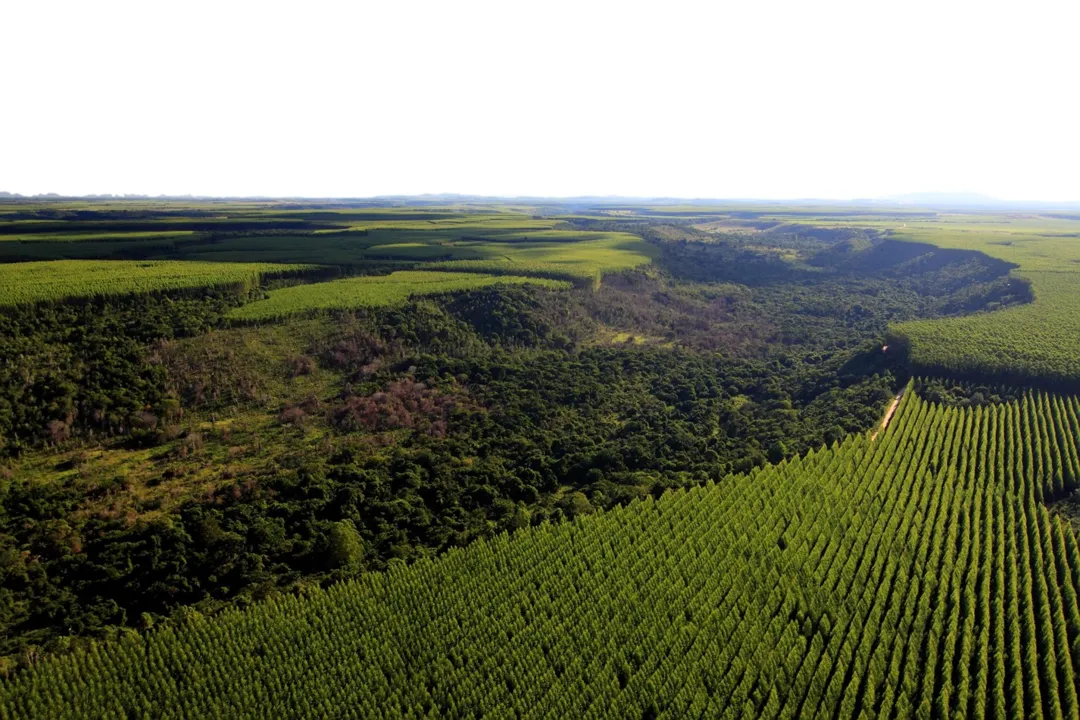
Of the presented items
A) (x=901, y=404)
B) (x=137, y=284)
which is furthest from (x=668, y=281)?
(x=137, y=284)

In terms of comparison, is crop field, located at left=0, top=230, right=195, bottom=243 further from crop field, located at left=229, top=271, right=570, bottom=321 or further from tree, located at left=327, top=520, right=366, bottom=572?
tree, located at left=327, top=520, right=366, bottom=572

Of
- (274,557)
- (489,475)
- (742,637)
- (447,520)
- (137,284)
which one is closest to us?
(742,637)

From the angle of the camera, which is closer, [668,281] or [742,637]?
[742,637]

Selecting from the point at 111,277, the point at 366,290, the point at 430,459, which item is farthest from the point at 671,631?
the point at 111,277

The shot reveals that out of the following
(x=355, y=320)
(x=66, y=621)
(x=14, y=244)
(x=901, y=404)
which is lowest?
(x=66, y=621)

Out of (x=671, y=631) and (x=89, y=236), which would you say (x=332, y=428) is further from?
(x=89, y=236)

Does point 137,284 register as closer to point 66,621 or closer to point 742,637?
point 66,621

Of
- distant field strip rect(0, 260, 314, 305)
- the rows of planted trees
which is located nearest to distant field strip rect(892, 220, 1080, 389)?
the rows of planted trees
